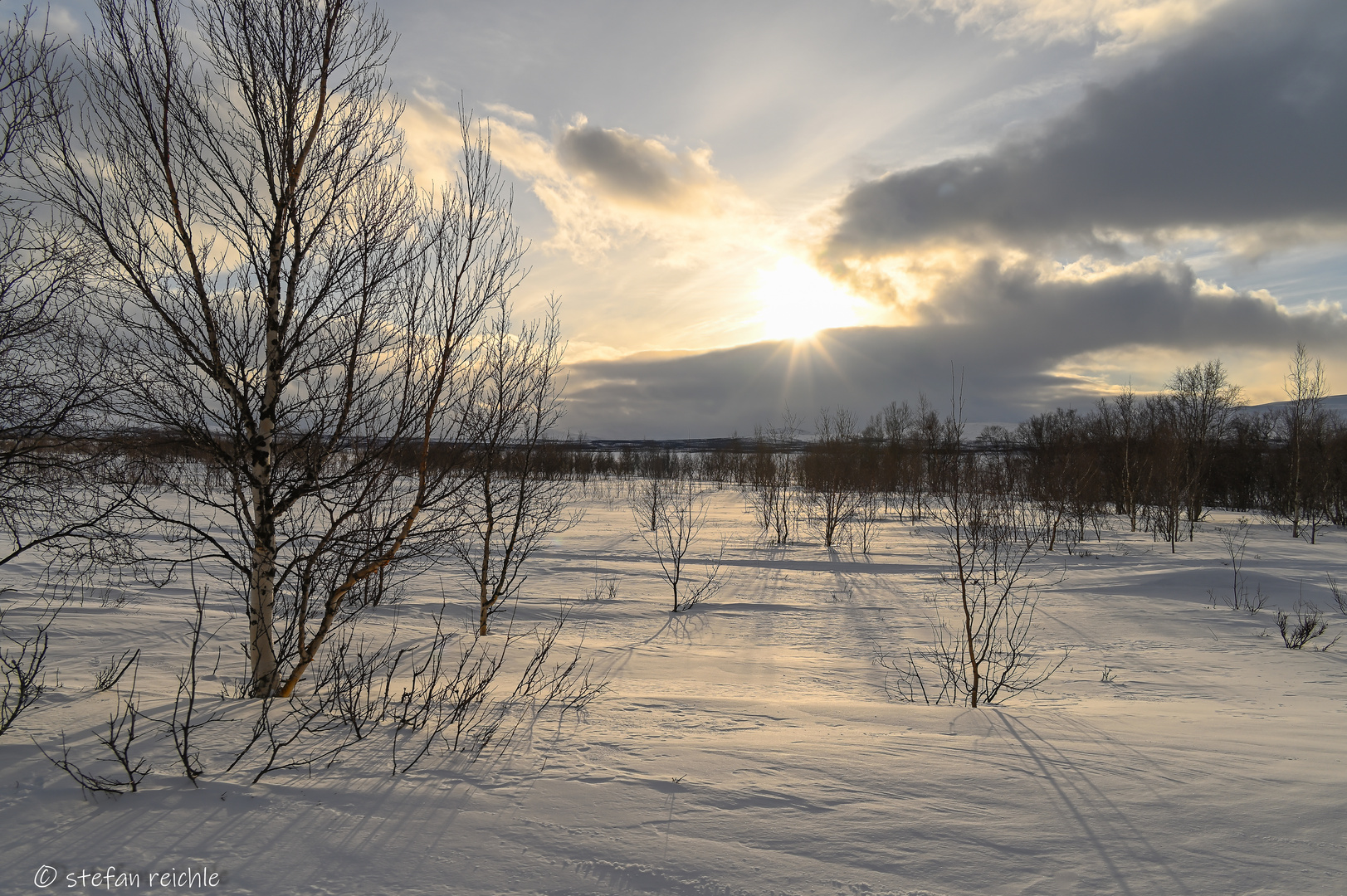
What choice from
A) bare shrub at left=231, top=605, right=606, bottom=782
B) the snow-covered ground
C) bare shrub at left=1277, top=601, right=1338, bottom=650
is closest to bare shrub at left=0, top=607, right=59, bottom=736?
the snow-covered ground

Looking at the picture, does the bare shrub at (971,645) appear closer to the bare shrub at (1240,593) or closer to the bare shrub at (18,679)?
the bare shrub at (1240,593)

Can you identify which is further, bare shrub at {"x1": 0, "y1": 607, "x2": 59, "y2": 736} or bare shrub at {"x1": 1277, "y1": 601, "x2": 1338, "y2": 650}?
bare shrub at {"x1": 1277, "y1": 601, "x2": 1338, "y2": 650}

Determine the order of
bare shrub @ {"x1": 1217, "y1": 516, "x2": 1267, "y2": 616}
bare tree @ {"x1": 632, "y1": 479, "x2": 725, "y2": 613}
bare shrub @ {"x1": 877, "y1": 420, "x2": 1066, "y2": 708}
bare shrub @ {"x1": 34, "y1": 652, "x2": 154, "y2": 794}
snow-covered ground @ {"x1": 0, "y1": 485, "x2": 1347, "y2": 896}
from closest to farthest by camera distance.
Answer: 1. snow-covered ground @ {"x1": 0, "y1": 485, "x2": 1347, "y2": 896}
2. bare shrub @ {"x1": 34, "y1": 652, "x2": 154, "y2": 794}
3. bare shrub @ {"x1": 877, "y1": 420, "x2": 1066, "y2": 708}
4. bare shrub @ {"x1": 1217, "y1": 516, "x2": 1267, "y2": 616}
5. bare tree @ {"x1": 632, "y1": 479, "x2": 725, "y2": 613}

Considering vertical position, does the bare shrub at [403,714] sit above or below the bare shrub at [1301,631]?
above

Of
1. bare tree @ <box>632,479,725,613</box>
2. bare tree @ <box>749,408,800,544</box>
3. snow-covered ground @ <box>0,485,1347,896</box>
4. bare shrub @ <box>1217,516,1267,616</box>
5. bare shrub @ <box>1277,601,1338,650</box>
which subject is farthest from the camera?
bare tree @ <box>749,408,800,544</box>

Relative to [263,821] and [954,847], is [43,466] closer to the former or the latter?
[263,821]

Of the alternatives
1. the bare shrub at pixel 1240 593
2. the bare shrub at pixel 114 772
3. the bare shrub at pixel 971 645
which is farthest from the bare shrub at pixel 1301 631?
the bare shrub at pixel 114 772

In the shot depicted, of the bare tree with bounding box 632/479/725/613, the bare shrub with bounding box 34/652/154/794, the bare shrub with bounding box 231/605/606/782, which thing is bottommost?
the bare tree with bounding box 632/479/725/613

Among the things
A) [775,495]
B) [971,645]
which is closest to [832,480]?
[775,495]

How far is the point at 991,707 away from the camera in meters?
5.14

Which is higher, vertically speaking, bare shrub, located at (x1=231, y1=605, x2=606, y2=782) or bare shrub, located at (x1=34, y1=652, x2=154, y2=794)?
bare shrub, located at (x1=34, y1=652, x2=154, y2=794)

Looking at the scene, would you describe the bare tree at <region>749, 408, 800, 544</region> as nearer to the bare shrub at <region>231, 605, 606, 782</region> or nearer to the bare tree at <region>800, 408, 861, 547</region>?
the bare tree at <region>800, 408, 861, 547</region>

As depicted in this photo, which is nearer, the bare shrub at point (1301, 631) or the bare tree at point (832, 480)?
the bare shrub at point (1301, 631)

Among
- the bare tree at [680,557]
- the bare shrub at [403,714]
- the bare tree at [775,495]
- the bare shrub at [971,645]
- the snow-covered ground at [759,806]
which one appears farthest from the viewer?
the bare tree at [775,495]
